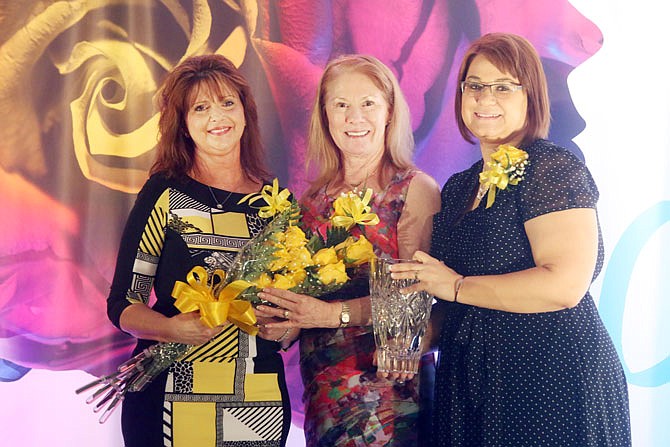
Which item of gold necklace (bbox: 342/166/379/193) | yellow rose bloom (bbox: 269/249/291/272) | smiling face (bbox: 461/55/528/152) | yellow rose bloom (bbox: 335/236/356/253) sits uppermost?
smiling face (bbox: 461/55/528/152)

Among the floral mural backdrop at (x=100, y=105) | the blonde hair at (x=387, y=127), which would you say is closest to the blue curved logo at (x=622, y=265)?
the floral mural backdrop at (x=100, y=105)

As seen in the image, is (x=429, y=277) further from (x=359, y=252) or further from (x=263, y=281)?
(x=263, y=281)

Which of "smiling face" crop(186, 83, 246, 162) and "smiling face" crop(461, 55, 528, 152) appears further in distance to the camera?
"smiling face" crop(186, 83, 246, 162)

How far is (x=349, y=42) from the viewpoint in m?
3.07

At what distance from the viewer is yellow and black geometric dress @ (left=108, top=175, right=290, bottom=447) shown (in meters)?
2.29

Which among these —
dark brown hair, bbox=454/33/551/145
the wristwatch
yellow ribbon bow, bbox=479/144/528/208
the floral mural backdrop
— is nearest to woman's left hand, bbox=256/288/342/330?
the wristwatch

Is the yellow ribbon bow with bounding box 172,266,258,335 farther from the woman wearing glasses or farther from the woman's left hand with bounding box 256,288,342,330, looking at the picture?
the woman wearing glasses

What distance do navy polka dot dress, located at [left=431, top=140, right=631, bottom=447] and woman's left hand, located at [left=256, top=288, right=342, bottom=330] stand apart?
373 mm

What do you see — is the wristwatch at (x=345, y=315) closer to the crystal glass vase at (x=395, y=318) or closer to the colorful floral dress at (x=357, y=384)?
the colorful floral dress at (x=357, y=384)

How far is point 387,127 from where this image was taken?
8.25 ft

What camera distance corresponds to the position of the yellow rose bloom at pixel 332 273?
6.88 ft

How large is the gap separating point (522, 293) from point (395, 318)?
342 millimetres

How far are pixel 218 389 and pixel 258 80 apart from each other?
129cm

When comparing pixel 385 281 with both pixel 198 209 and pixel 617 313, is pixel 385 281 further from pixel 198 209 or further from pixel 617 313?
pixel 617 313
